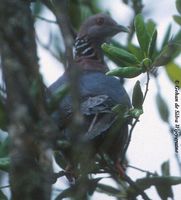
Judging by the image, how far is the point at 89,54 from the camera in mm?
7004

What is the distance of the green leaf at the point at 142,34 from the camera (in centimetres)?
415

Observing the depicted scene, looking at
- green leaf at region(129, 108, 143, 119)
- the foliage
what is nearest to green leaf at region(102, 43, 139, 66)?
the foliage

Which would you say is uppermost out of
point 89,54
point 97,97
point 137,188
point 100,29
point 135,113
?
point 100,29

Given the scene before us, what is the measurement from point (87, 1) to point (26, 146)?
3.75 metres

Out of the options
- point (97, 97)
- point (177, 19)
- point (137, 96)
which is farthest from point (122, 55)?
point (97, 97)

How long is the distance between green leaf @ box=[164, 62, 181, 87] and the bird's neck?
2.08 m

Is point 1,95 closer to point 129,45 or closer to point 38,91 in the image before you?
point 38,91

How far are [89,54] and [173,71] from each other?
263 centimetres

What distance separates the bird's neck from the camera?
21.8 ft

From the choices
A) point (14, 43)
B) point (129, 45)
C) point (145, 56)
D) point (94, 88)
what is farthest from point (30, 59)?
point (94, 88)

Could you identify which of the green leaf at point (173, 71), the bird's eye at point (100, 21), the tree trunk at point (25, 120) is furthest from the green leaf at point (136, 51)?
the tree trunk at point (25, 120)

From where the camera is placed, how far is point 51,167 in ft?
6.87

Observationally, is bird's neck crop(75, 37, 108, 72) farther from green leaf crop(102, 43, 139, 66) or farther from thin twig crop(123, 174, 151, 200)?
thin twig crop(123, 174, 151, 200)

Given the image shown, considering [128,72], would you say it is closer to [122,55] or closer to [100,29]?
[122,55]
